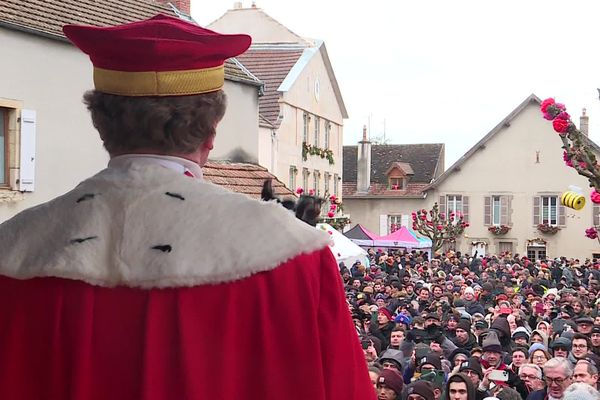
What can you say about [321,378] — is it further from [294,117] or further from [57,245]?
[294,117]

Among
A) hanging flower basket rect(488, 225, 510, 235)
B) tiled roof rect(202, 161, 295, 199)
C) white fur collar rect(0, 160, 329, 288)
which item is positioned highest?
tiled roof rect(202, 161, 295, 199)

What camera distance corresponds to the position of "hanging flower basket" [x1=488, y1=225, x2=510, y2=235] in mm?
44188

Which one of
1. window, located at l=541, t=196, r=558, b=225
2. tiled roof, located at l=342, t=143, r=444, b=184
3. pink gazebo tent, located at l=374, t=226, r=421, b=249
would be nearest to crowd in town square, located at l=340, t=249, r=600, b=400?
pink gazebo tent, located at l=374, t=226, r=421, b=249

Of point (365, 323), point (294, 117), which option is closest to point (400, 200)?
point (294, 117)

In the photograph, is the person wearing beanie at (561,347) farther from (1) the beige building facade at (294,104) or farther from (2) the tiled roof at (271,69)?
(2) the tiled roof at (271,69)

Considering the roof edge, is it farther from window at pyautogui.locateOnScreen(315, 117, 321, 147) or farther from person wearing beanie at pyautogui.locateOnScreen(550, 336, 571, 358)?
person wearing beanie at pyautogui.locateOnScreen(550, 336, 571, 358)

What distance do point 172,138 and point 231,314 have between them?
46 cm

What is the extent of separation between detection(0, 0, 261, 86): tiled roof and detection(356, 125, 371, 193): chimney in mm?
30669

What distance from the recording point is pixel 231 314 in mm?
1890

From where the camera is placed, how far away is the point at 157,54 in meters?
2.01

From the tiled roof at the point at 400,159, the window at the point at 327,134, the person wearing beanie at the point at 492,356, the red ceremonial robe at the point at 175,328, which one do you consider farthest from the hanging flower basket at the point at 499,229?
the red ceremonial robe at the point at 175,328

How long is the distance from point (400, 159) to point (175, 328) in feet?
167

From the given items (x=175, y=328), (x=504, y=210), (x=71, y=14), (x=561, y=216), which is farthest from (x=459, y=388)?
(x=504, y=210)

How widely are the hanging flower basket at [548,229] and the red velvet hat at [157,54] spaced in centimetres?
4292
